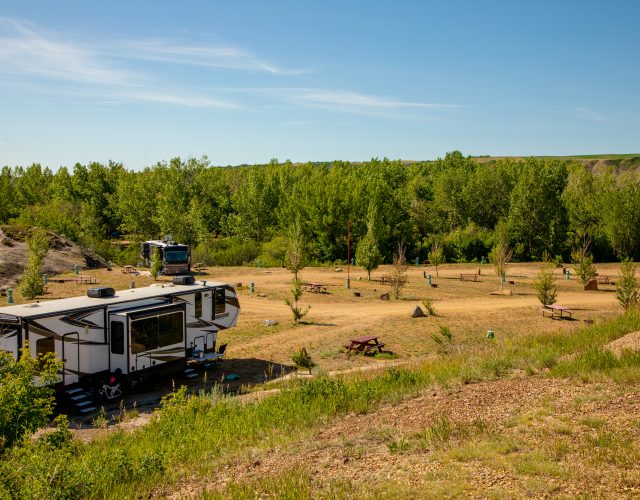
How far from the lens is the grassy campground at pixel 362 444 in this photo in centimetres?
829

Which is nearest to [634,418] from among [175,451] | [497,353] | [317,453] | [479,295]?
[317,453]

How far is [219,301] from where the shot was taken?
23.6 meters

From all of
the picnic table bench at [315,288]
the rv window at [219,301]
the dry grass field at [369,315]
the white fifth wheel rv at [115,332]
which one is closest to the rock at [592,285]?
the dry grass field at [369,315]

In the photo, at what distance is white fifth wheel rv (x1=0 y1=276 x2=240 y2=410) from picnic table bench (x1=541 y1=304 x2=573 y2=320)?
18170 millimetres

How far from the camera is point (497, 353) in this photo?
54.4 ft

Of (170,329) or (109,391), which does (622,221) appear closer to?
(170,329)

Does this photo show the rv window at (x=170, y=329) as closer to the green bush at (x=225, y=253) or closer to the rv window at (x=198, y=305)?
the rv window at (x=198, y=305)

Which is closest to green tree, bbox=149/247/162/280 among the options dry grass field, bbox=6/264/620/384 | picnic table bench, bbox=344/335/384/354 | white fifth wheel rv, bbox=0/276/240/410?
dry grass field, bbox=6/264/620/384

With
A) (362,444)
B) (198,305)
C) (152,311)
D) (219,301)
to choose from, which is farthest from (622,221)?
(362,444)

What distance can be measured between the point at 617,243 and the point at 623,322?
164 ft

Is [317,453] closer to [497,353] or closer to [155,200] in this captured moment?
[497,353]

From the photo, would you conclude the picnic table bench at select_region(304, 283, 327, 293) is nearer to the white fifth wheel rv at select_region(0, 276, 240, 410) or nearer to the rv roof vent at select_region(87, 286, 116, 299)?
the white fifth wheel rv at select_region(0, 276, 240, 410)

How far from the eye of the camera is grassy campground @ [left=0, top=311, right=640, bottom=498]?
829cm

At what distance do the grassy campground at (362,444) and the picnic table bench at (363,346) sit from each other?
8.81m
